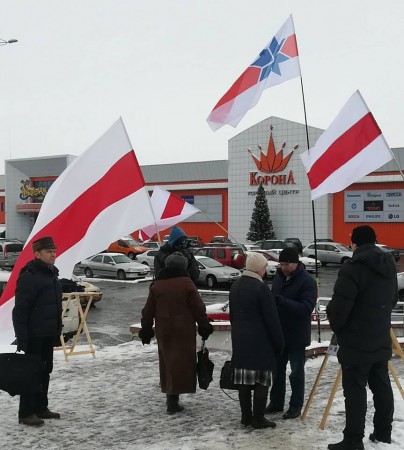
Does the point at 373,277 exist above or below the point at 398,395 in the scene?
above

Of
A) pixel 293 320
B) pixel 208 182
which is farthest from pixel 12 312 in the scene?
pixel 208 182

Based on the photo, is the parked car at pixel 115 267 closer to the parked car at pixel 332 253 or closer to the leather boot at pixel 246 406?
the parked car at pixel 332 253

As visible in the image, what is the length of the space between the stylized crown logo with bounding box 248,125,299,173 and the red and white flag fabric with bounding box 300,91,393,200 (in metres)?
38.0

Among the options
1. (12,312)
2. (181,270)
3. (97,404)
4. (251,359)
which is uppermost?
(181,270)

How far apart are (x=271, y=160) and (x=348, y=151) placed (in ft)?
129

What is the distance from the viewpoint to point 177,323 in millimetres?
5891

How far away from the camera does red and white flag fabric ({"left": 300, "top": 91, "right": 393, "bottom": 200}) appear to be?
267 inches

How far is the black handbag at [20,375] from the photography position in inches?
212

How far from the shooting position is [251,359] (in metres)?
5.30

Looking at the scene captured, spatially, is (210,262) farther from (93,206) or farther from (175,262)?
(175,262)

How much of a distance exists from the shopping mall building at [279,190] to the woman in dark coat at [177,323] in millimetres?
34022

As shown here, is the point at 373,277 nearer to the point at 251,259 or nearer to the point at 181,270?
the point at 251,259

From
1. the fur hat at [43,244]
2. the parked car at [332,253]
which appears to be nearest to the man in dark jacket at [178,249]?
the fur hat at [43,244]

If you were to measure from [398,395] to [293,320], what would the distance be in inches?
66.9
